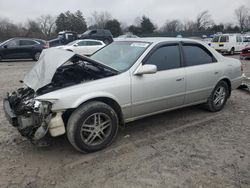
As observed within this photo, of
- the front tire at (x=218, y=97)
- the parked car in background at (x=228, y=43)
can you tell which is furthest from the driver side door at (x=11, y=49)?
the parked car in background at (x=228, y=43)

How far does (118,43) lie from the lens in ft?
15.2

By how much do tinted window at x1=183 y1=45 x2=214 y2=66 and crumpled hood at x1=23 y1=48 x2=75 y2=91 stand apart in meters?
2.16

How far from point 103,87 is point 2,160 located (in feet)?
5.59

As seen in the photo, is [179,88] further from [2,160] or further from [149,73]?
[2,160]

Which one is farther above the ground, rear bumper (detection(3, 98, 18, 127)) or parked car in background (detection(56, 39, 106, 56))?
parked car in background (detection(56, 39, 106, 56))

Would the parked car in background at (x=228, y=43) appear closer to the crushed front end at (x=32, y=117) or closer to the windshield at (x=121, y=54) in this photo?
the windshield at (x=121, y=54)

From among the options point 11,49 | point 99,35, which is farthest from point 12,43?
point 99,35

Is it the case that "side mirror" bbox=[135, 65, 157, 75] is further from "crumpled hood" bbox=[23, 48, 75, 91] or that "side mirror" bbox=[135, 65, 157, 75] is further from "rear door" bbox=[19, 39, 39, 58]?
"rear door" bbox=[19, 39, 39, 58]

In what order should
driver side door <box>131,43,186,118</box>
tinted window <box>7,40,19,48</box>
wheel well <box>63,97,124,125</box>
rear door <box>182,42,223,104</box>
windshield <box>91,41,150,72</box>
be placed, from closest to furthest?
wheel well <box>63,97,124,125</box>
driver side door <box>131,43,186,118</box>
windshield <box>91,41,150,72</box>
rear door <box>182,42,223,104</box>
tinted window <box>7,40,19,48</box>

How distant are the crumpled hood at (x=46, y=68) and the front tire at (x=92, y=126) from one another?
0.63 m

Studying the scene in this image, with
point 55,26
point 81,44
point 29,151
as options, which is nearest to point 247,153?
point 29,151

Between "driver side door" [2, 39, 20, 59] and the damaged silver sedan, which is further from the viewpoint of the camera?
"driver side door" [2, 39, 20, 59]

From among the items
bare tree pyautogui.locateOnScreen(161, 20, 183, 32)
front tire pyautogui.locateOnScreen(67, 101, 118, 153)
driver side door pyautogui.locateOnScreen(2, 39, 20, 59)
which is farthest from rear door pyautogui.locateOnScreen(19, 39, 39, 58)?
bare tree pyautogui.locateOnScreen(161, 20, 183, 32)

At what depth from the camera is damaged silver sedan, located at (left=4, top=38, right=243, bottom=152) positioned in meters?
3.12
